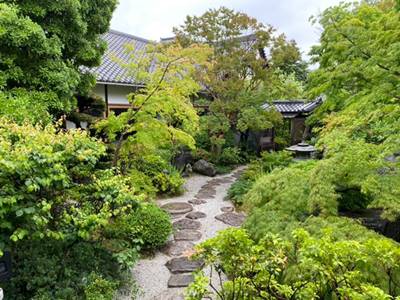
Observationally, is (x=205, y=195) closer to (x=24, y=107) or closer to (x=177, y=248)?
(x=177, y=248)

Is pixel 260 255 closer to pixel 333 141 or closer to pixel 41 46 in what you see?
pixel 333 141

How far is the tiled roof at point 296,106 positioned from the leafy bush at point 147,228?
12.5m

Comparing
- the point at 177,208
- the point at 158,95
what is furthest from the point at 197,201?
the point at 158,95

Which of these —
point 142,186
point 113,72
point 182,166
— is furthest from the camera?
point 182,166

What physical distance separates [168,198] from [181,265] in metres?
4.16

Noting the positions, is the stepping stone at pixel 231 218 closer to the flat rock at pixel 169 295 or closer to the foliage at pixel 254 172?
the foliage at pixel 254 172

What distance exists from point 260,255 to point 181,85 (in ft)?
14.7

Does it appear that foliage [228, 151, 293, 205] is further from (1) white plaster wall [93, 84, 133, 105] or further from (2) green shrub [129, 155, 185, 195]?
(1) white plaster wall [93, 84, 133, 105]

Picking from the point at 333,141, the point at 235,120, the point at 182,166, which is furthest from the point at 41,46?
the point at 235,120

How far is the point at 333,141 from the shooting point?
528 centimetres

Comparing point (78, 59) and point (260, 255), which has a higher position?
point (78, 59)

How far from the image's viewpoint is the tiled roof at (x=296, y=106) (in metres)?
17.3

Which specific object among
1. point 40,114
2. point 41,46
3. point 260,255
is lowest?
point 260,255

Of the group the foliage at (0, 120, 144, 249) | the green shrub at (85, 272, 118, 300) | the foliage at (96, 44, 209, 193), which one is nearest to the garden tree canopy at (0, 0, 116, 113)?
the foliage at (96, 44, 209, 193)
